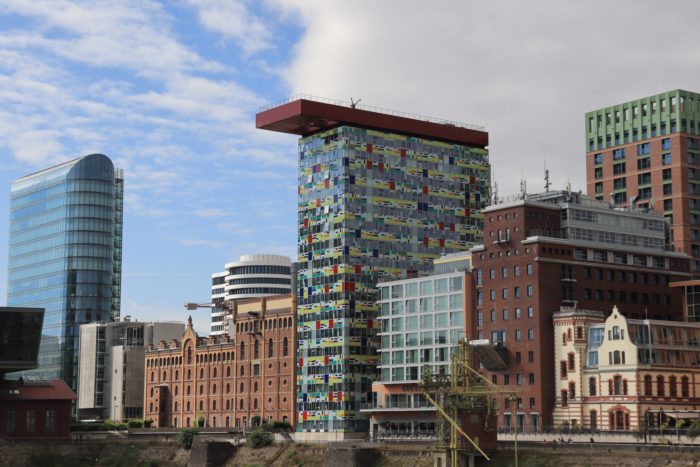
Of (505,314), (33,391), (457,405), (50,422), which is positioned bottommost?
(50,422)

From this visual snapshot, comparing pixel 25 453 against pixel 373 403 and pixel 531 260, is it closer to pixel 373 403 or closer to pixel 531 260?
pixel 373 403

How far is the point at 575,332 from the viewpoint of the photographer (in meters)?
152

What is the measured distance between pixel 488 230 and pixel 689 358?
3456 cm

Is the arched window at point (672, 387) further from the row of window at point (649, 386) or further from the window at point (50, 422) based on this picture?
the window at point (50, 422)

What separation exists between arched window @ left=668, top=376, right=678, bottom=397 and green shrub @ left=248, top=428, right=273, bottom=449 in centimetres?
6222

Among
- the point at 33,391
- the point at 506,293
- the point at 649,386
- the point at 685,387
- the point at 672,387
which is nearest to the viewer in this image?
the point at 649,386

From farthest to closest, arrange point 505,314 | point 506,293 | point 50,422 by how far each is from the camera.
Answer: point 50,422
point 506,293
point 505,314

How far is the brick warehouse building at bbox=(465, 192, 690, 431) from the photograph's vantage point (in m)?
157

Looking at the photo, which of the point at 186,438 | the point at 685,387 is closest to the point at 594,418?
the point at 685,387

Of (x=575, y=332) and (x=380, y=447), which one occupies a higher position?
(x=575, y=332)

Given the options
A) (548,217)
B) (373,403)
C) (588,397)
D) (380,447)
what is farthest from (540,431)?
(373,403)

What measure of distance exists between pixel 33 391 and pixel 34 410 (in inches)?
134

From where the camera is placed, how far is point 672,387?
145625mm

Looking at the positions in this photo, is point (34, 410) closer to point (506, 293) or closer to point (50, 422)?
point (50, 422)
